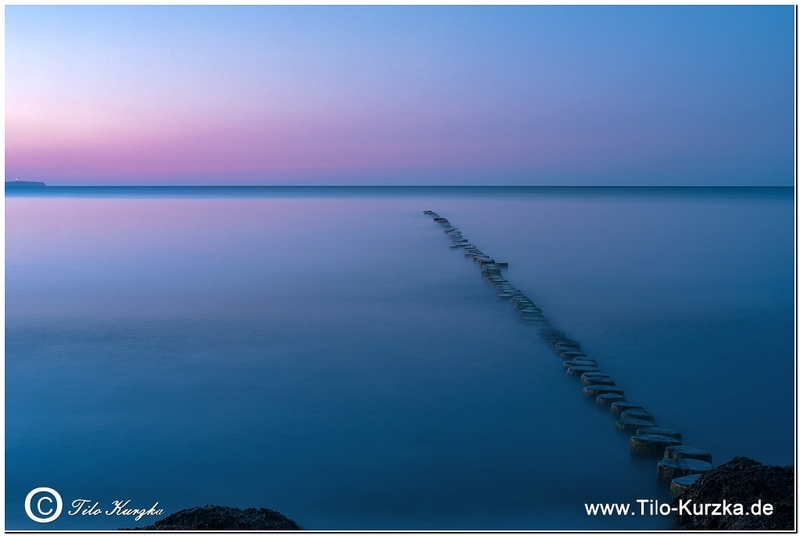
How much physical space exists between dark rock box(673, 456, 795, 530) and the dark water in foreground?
8.1 inches

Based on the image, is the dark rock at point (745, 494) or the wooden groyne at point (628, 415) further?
the wooden groyne at point (628, 415)

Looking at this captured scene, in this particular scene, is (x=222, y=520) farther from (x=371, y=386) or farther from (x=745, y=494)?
(x=371, y=386)

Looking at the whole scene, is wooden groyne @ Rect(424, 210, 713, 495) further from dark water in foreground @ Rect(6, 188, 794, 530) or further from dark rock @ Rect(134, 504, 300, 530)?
dark rock @ Rect(134, 504, 300, 530)

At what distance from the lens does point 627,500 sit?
116 inches

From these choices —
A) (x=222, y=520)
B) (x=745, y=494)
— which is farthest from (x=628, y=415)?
(x=222, y=520)

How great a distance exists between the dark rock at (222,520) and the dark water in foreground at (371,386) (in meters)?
0.35

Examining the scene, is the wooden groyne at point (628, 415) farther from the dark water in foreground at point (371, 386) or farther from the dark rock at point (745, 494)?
the dark rock at point (745, 494)

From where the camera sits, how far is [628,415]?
3.75 meters

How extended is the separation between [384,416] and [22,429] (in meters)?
1.55

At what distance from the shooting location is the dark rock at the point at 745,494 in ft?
8.23

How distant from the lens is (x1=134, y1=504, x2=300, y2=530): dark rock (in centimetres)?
242

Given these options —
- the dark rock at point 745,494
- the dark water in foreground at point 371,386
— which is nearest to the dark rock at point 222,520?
the dark water in foreground at point 371,386

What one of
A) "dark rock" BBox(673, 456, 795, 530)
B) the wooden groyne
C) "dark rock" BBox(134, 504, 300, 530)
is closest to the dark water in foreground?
the wooden groyne

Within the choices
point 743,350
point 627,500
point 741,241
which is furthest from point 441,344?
point 741,241
